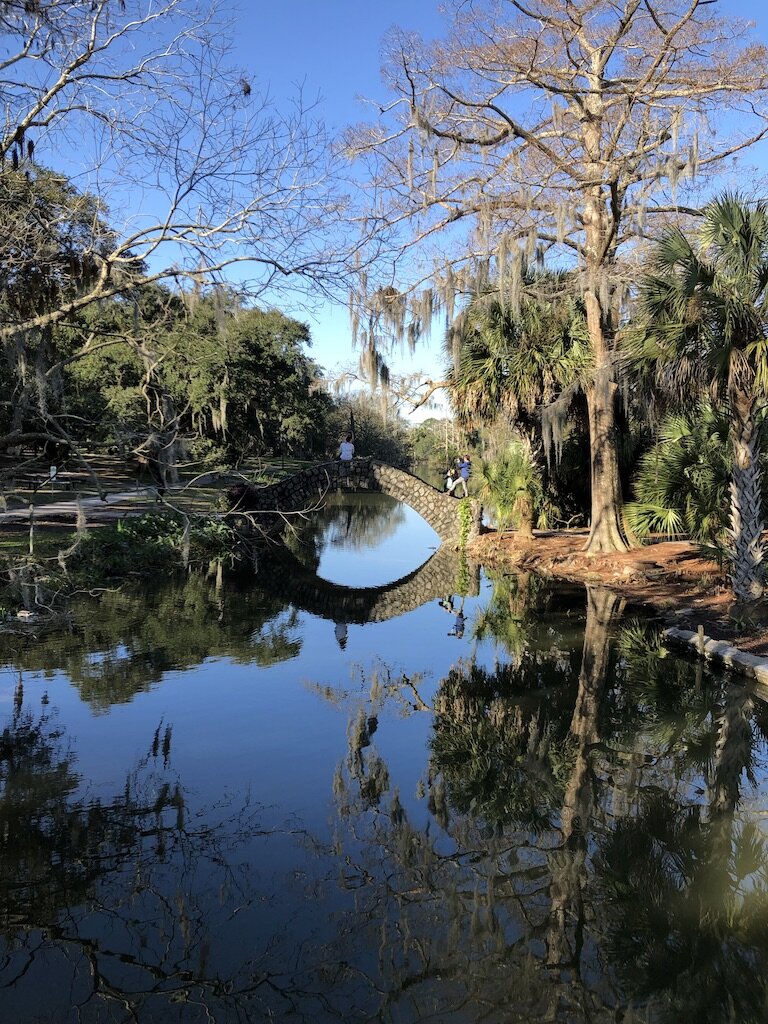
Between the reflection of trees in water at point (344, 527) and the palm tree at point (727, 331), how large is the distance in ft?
32.2

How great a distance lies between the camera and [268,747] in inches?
291

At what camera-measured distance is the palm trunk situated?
1100 centimetres

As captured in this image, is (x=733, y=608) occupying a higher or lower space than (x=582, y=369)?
lower

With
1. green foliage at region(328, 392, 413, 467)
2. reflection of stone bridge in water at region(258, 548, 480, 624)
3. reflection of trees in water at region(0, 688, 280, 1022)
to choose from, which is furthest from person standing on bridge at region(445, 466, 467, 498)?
green foliage at region(328, 392, 413, 467)

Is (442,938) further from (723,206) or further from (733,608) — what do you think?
(723,206)

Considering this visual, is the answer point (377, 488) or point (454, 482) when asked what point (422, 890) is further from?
point (454, 482)

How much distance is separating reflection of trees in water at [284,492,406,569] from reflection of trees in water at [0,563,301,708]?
425 centimetres

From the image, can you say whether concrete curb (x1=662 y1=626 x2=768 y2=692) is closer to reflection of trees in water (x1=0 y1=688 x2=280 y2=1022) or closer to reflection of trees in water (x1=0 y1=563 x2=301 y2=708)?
reflection of trees in water (x1=0 y1=563 x2=301 y2=708)

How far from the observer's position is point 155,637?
37.3 feet

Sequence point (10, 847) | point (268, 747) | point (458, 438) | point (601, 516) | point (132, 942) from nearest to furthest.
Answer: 1. point (132, 942)
2. point (10, 847)
3. point (268, 747)
4. point (601, 516)
5. point (458, 438)

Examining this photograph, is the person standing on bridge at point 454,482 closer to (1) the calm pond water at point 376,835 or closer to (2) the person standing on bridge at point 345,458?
(2) the person standing on bridge at point 345,458

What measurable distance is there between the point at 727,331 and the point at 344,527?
2519cm

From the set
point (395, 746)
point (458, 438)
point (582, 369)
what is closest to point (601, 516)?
point (582, 369)

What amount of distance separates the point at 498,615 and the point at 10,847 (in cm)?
971
